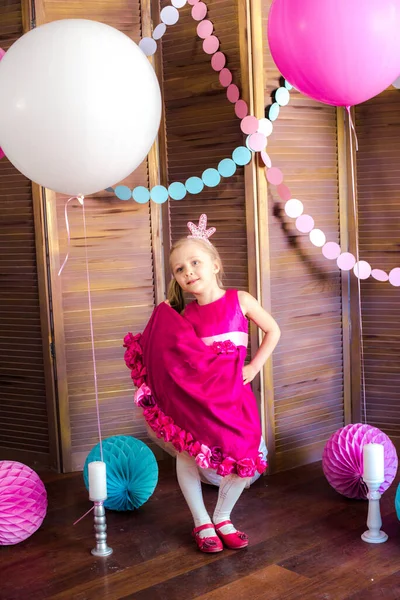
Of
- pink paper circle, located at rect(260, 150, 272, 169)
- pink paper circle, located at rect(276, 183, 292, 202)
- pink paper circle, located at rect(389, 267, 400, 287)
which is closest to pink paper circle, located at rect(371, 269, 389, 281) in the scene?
pink paper circle, located at rect(389, 267, 400, 287)

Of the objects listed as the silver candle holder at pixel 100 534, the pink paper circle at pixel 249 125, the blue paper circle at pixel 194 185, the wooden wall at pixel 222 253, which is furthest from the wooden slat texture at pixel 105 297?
the silver candle holder at pixel 100 534

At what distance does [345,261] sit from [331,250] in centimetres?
7

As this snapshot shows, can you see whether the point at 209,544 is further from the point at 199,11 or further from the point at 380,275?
the point at 199,11

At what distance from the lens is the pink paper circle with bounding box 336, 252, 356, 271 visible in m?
3.09

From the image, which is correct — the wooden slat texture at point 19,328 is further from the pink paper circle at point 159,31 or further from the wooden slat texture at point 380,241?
the wooden slat texture at point 380,241

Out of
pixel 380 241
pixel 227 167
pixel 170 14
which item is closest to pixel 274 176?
pixel 227 167

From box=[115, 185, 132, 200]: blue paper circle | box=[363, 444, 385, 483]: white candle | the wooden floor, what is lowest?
the wooden floor

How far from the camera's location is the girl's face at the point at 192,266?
252 cm

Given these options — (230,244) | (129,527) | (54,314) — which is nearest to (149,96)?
(230,244)

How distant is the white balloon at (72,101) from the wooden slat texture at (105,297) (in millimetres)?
835

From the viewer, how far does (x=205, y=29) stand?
301 centimetres

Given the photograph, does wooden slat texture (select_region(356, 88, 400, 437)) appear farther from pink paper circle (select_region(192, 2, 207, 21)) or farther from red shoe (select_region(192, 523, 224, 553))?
red shoe (select_region(192, 523, 224, 553))

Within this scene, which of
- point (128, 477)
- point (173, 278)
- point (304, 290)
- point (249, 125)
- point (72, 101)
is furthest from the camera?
point (304, 290)

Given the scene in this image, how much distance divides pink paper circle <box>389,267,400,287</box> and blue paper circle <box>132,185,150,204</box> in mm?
962
